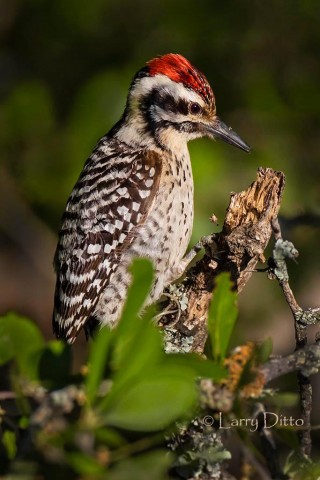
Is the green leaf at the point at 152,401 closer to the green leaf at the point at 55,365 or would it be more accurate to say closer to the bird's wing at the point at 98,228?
the green leaf at the point at 55,365

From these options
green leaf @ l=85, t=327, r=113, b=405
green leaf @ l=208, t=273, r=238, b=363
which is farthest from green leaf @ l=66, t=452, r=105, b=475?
green leaf @ l=208, t=273, r=238, b=363

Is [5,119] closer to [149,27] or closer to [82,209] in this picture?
[149,27]

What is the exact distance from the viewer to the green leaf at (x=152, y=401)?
6.77 feet

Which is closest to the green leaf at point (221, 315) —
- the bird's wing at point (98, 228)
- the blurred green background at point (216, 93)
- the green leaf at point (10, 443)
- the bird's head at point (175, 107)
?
the green leaf at point (10, 443)

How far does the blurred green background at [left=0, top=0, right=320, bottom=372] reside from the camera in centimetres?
591

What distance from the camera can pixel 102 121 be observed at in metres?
5.89

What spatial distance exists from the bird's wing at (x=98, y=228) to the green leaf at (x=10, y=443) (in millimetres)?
2298

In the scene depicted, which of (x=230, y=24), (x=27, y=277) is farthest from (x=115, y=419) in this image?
(x=27, y=277)

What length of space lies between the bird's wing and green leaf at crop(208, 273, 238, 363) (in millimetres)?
2168

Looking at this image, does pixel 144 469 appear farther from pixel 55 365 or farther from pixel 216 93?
pixel 216 93

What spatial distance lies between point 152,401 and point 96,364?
152 millimetres

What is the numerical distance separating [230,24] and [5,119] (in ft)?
5.23

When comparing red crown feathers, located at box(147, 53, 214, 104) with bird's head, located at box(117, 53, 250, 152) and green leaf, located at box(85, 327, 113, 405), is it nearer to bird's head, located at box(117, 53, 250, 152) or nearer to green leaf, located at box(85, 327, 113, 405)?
bird's head, located at box(117, 53, 250, 152)

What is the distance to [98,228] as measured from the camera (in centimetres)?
476
